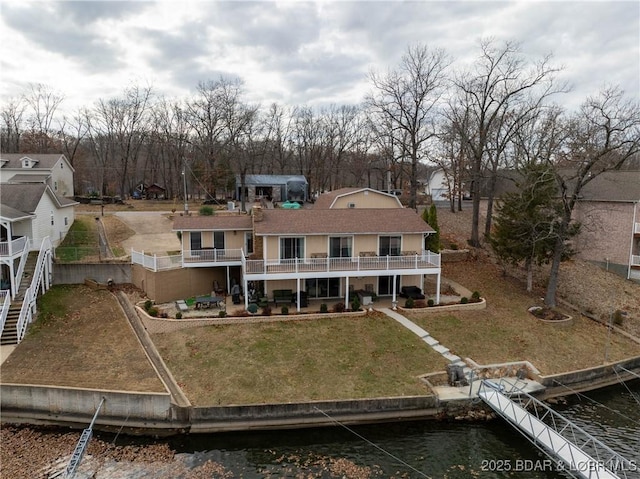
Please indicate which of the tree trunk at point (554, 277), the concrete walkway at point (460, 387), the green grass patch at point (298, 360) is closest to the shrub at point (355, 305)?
the green grass patch at point (298, 360)

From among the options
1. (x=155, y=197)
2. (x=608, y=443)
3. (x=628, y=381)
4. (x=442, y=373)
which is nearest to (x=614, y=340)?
(x=628, y=381)

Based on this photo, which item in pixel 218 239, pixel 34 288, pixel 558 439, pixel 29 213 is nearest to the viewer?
pixel 558 439

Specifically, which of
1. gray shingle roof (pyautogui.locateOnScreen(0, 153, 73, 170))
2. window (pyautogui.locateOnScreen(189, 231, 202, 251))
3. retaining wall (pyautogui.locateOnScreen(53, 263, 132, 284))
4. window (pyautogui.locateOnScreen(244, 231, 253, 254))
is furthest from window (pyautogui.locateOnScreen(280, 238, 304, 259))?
gray shingle roof (pyautogui.locateOnScreen(0, 153, 73, 170))

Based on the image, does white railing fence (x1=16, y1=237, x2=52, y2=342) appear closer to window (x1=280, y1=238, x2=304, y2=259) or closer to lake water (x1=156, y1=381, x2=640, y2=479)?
lake water (x1=156, y1=381, x2=640, y2=479)

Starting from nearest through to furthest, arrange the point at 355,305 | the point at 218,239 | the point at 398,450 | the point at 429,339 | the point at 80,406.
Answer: the point at 398,450 → the point at 80,406 → the point at 429,339 → the point at 355,305 → the point at 218,239

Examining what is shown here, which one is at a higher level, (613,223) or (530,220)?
(530,220)

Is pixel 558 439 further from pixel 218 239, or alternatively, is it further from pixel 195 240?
pixel 195 240

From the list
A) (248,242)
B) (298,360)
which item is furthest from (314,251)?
(298,360)
